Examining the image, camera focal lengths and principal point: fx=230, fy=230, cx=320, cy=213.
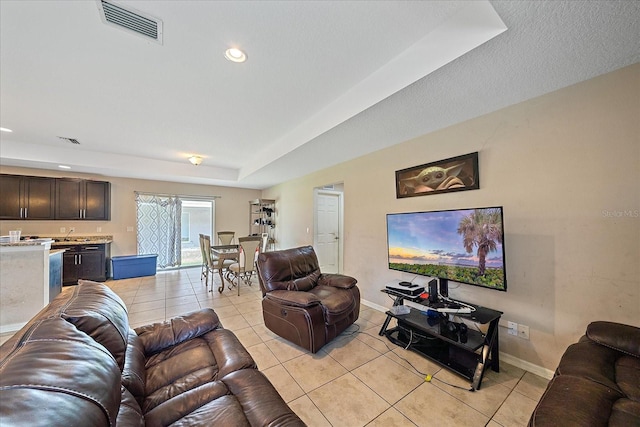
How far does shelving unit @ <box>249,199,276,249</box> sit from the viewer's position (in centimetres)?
657

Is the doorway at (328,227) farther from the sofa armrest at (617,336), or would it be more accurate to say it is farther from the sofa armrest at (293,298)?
the sofa armrest at (617,336)

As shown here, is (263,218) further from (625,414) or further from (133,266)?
(625,414)

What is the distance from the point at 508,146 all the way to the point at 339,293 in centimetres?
229

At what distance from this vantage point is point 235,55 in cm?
185

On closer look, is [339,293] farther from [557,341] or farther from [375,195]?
[557,341]

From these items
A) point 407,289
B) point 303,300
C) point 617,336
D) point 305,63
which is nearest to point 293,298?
point 303,300

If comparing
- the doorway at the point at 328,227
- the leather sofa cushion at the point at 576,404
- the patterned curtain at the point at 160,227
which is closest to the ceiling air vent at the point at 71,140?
the patterned curtain at the point at 160,227

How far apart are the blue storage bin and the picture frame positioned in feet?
18.8

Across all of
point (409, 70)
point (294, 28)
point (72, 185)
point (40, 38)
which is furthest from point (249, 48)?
point (72, 185)

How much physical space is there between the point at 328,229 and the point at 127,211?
4.91 meters

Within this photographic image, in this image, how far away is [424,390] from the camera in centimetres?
184

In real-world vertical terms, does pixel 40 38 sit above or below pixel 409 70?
above

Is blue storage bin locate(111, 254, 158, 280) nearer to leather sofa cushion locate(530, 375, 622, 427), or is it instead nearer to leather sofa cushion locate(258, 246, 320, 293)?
leather sofa cushion locate(258, 246, 320, 293)

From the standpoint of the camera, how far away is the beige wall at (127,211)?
475 centimetres
